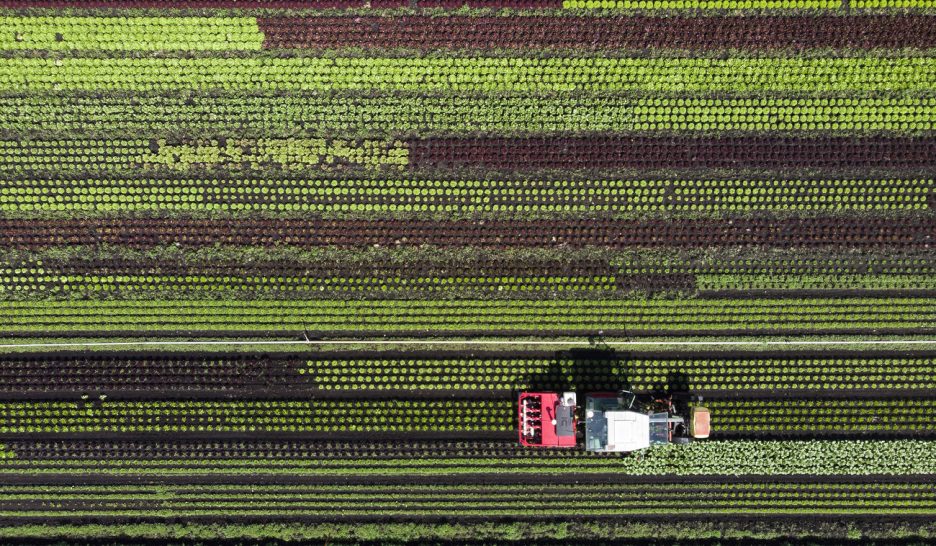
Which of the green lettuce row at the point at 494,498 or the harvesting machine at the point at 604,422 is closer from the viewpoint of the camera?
the harvesting machine at the point at 604,422

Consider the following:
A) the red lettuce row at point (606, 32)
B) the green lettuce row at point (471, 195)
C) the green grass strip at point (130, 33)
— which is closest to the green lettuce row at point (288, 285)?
the green lettuce row at point (471, 195)

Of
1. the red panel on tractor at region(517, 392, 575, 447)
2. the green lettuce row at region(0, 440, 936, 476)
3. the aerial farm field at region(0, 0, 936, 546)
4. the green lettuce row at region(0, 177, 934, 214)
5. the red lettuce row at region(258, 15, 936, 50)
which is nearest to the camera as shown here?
the red panel on tractor at region(517, 392, 575, 447)

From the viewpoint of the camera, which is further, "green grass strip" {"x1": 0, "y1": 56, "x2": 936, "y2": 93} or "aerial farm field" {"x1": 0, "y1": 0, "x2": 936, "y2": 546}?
"green grass strip" {"x1": 0, "y1": 56, "x2": 936, "y2": 93}

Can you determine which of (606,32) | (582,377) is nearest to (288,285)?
(582,377)

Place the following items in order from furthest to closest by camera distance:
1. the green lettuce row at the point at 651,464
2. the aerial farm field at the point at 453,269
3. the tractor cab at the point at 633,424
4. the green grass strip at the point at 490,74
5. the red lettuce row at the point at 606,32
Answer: the red lettuce row at the point at 606,32
the green grass strip at the point at 490,74
the aerial farm field at the point at 453,269
the green lettuce row at the point at 651,464
the tractor cab at the point at 633,424

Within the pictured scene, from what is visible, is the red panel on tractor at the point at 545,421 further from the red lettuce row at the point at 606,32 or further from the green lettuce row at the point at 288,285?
the red lettuce row at the point at 606,32

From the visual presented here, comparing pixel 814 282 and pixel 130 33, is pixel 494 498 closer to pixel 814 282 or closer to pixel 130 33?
pixel 814 282

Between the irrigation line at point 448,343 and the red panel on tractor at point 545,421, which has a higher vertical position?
the irrigation line at point 448,343

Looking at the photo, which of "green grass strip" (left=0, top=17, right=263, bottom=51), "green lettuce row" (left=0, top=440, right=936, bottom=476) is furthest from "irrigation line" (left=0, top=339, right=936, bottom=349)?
"green grass strip" (left=0, top=17, right=263, bottom=51)

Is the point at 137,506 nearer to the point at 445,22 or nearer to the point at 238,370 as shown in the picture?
the point at 238,370

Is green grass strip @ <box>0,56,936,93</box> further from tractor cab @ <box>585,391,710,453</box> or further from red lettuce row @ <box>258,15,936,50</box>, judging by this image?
tractor cab @ <box>585,391,710,453</box>
